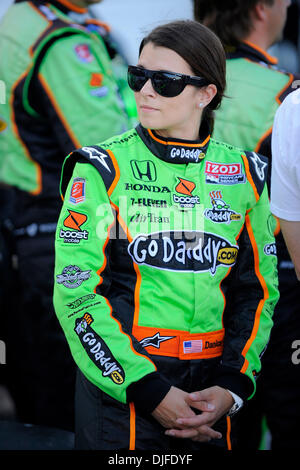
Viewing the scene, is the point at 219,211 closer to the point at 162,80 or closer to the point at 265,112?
the point at 162,80

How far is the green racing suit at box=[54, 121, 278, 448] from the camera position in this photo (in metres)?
1.87

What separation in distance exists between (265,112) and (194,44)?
2.44 feet

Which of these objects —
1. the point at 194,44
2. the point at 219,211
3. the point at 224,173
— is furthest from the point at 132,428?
the point at 194,44

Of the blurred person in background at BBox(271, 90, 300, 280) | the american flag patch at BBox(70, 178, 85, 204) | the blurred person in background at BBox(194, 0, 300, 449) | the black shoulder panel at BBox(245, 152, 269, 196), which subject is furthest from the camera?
the blurred person in background at BBox(194, 0, 300, 449)

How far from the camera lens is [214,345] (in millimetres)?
2043

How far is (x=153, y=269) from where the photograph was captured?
1.94m

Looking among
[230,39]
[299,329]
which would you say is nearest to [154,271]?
[299,329]

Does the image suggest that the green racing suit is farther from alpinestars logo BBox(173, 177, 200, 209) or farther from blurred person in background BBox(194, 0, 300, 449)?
blurred person in background BBox(194, 0, 300, 449)

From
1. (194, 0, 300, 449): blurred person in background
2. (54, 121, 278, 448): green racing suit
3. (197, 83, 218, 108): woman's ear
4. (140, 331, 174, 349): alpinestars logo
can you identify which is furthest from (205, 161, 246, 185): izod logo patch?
(194, 0, 300, 449): blurred person in background

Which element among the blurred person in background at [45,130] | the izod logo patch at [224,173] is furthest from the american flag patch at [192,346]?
the blurred person in background at [45,130]

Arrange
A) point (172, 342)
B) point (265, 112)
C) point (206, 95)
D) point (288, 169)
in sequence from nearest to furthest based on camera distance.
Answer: point (288, 169) → point (172, 342) → point (206, 95) → point (265, 112)

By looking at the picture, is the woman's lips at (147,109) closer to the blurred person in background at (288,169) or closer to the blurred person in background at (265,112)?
the blurred person in background at (288,169)

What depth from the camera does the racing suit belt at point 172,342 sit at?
76.1 inches

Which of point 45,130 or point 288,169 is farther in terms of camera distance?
point 45,130
